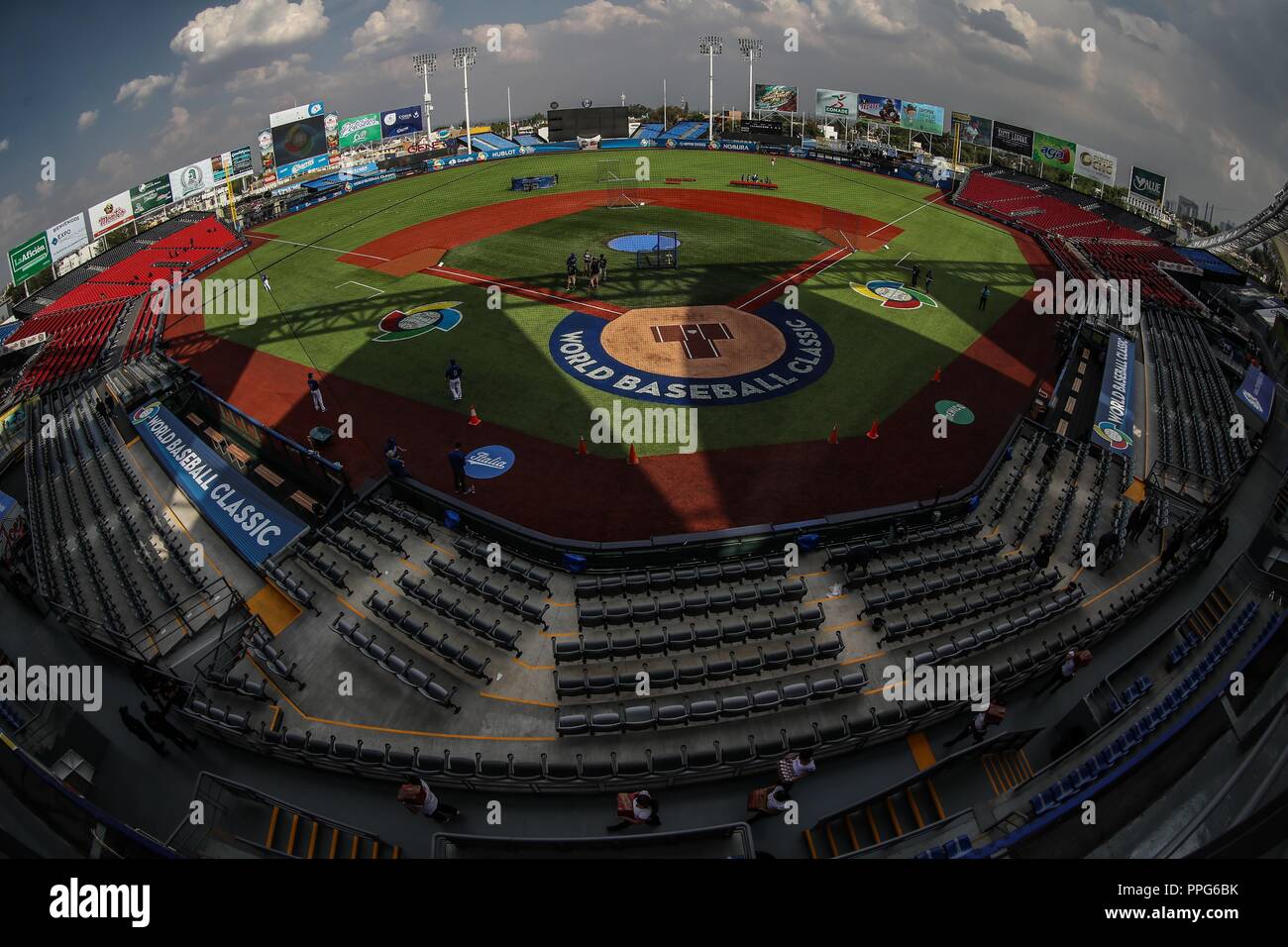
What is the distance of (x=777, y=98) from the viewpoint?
79.8 meters

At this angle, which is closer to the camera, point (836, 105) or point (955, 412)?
point (955, 412)

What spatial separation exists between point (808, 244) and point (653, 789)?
41503mm

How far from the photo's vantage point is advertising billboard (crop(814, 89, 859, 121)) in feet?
250

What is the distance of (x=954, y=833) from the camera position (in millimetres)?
11180

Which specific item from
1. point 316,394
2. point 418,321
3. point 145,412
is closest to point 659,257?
point 418,321

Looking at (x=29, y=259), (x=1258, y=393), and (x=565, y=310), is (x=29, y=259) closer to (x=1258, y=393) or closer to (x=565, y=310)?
(x=565, y=310)

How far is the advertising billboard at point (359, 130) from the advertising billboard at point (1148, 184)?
76349 mm

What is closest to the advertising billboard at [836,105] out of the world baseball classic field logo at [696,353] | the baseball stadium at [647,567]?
the baseball stadium at [647,567]

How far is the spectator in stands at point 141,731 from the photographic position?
12.9 metres

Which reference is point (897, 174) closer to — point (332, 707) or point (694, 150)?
point (694, 150)

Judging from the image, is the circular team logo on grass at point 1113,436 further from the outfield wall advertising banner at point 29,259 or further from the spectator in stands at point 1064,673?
the outfield wall advertising banner at point 29,259

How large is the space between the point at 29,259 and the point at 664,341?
49.2 meters
